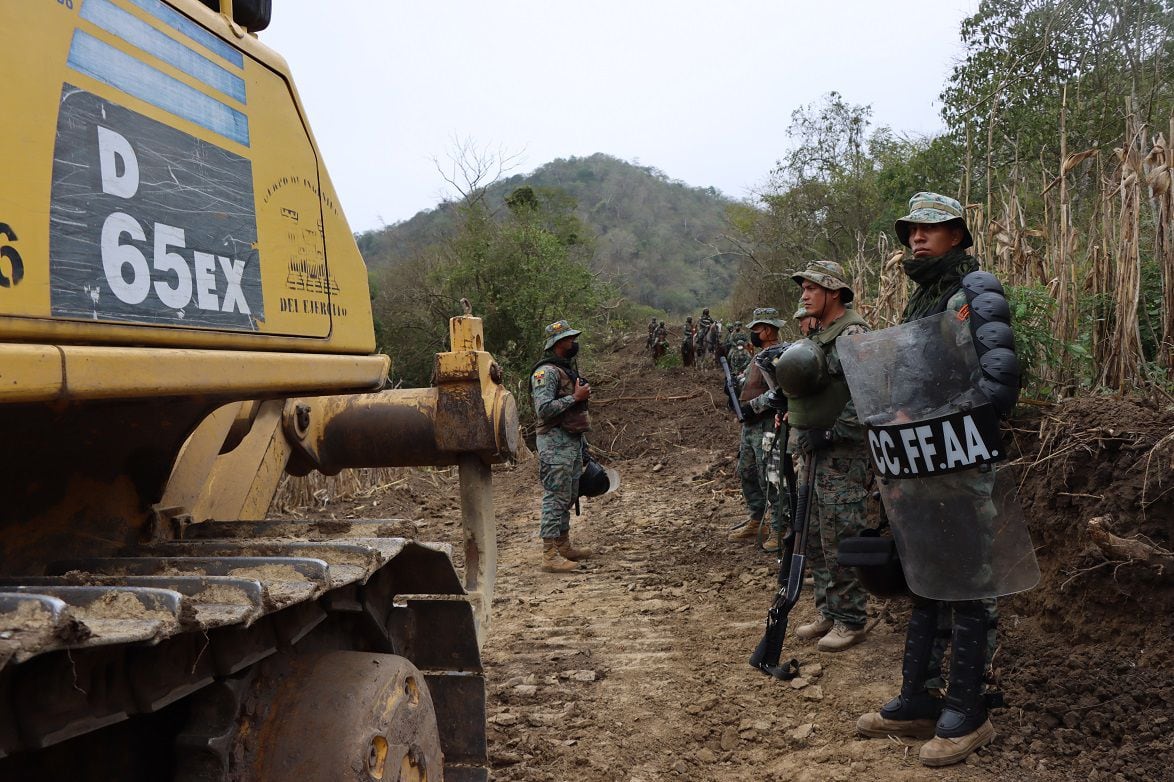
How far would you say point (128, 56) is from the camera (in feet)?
6.00

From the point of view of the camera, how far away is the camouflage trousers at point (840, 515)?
472 centimetres

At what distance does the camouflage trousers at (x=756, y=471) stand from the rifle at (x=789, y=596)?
237 cm

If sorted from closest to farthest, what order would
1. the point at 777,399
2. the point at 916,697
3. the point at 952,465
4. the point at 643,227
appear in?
the point at 952,465 < the point at 916,697 < the point at 777,399 < the point at 643,227

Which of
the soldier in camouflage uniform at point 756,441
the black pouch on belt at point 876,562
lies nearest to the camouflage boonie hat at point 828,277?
the black pouch on belt at point 876,562

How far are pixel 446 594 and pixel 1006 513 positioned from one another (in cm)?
204

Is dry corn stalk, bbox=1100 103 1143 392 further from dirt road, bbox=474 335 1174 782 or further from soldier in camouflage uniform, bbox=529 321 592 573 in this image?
soldier in camouflage uniform, bbox=529 321 592 573

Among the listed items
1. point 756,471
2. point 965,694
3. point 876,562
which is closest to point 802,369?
point 876,562

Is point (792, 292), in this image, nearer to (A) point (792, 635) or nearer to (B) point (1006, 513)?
(A) point (792, 635)

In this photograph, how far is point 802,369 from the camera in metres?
4.57

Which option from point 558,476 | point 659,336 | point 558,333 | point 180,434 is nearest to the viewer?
point 180,434

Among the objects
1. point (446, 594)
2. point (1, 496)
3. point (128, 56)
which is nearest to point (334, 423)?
point (446, 594)

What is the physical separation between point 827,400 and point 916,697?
1.52 metres

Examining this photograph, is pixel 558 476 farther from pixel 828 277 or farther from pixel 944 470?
pixel 944 470

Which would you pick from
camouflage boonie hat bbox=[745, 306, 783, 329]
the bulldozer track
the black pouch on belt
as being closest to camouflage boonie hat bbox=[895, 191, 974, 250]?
the black pouch on belt
